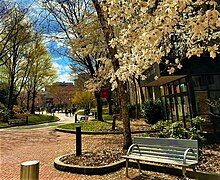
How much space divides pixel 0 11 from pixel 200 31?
70.6ft

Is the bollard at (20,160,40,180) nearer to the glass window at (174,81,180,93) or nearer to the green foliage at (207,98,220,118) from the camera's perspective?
the green foliage at (207,98,220,118)

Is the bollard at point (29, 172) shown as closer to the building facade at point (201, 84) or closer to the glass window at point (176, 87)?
the building facade at point (201, 84)

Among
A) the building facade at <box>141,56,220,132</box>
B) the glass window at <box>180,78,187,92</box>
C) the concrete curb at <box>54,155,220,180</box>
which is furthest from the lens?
the glass window at <box>180,78,187,92</box>

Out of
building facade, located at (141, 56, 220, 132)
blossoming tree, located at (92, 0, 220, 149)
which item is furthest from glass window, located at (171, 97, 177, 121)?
blossoming tree, located at (92, 0, 220, 149)

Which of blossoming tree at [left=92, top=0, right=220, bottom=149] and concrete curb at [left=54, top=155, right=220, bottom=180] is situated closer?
blossoming tree at [left=92, top=0, right=220, bottom=149]

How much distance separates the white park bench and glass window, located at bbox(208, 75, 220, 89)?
5.03 metres

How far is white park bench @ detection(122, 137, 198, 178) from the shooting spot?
15.3 ft

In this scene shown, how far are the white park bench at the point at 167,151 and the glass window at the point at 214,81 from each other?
503cm

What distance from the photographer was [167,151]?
525 cm

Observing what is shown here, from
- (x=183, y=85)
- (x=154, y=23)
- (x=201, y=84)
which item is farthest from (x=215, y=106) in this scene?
(x=154, y=23)

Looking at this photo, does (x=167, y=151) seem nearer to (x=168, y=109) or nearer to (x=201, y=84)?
(x=201, y=84)

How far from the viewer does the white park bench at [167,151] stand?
466cm

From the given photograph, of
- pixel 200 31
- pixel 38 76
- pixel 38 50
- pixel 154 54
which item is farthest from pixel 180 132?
pixel 38 76

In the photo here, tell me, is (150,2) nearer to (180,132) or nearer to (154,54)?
(154,54)
